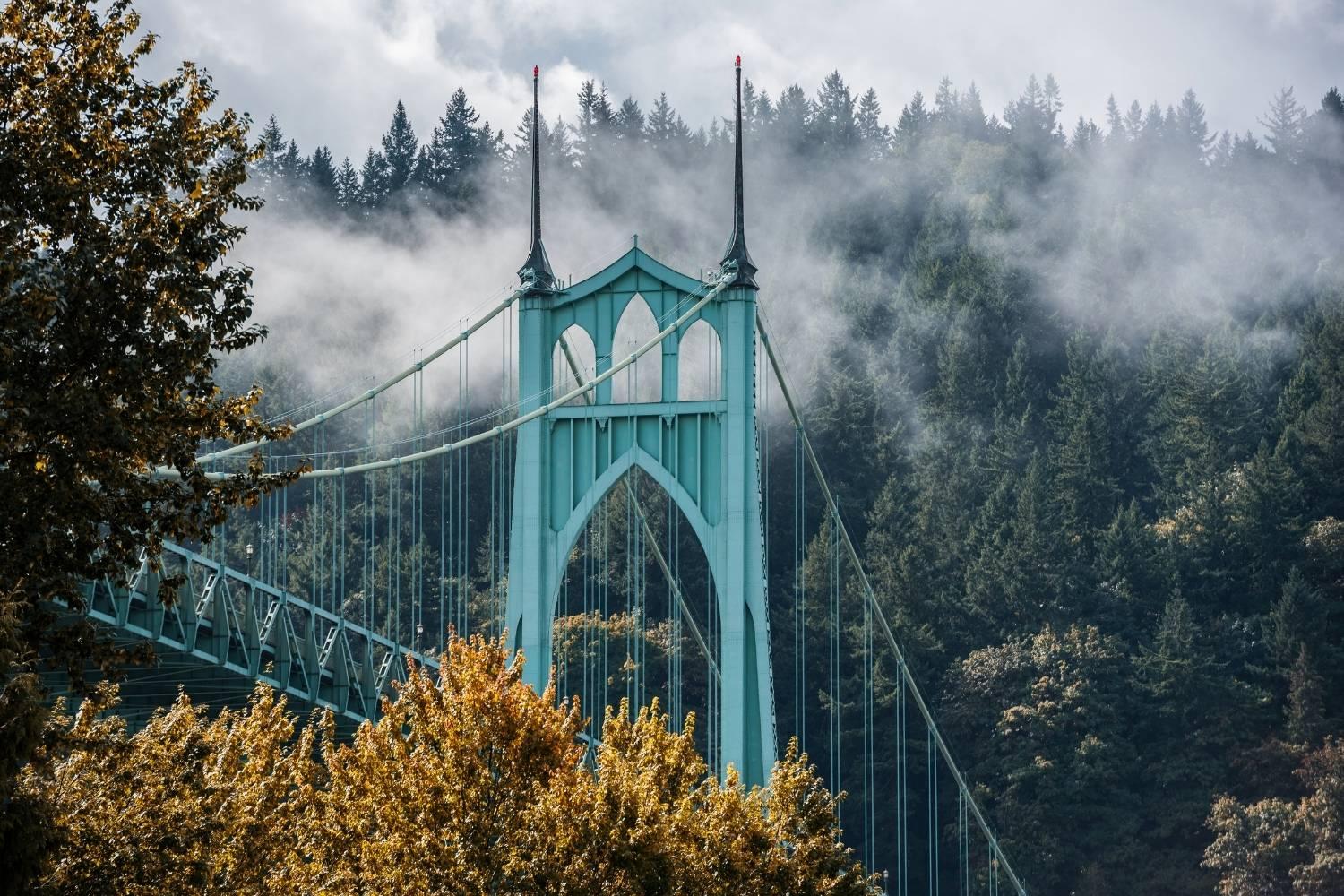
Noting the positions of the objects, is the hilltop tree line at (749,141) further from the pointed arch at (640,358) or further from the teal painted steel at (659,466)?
the teal painted steel at (659,466)

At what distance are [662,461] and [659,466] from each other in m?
0.12

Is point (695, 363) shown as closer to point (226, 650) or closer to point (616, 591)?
point (616, 591)

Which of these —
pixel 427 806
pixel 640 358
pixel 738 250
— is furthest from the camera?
pixel 640 358

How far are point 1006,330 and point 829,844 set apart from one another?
64642 mm

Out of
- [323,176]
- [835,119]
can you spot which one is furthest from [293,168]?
[835,119]

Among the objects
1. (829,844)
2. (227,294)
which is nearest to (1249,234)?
(829,844)

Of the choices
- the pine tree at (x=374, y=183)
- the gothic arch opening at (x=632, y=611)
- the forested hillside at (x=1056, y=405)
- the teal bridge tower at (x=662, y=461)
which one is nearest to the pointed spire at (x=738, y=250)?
the teal bridge tower at (x=662, y=461)

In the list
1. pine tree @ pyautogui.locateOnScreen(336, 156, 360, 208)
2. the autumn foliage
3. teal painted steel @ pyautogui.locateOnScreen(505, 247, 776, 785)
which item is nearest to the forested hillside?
pine tree @ pyautogui.locateOnScreen(336, 156, 360, 208)

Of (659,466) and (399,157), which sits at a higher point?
(399,157)

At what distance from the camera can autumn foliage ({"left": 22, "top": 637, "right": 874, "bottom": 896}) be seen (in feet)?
60.7

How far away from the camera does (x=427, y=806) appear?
20.0 meters

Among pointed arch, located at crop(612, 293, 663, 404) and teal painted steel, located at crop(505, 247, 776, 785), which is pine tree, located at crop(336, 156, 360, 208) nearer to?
pointed arch, located at crop(612, 293, 663, 404)

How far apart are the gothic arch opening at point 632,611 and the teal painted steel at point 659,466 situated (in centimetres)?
2320

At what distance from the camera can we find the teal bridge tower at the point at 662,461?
31812mm
